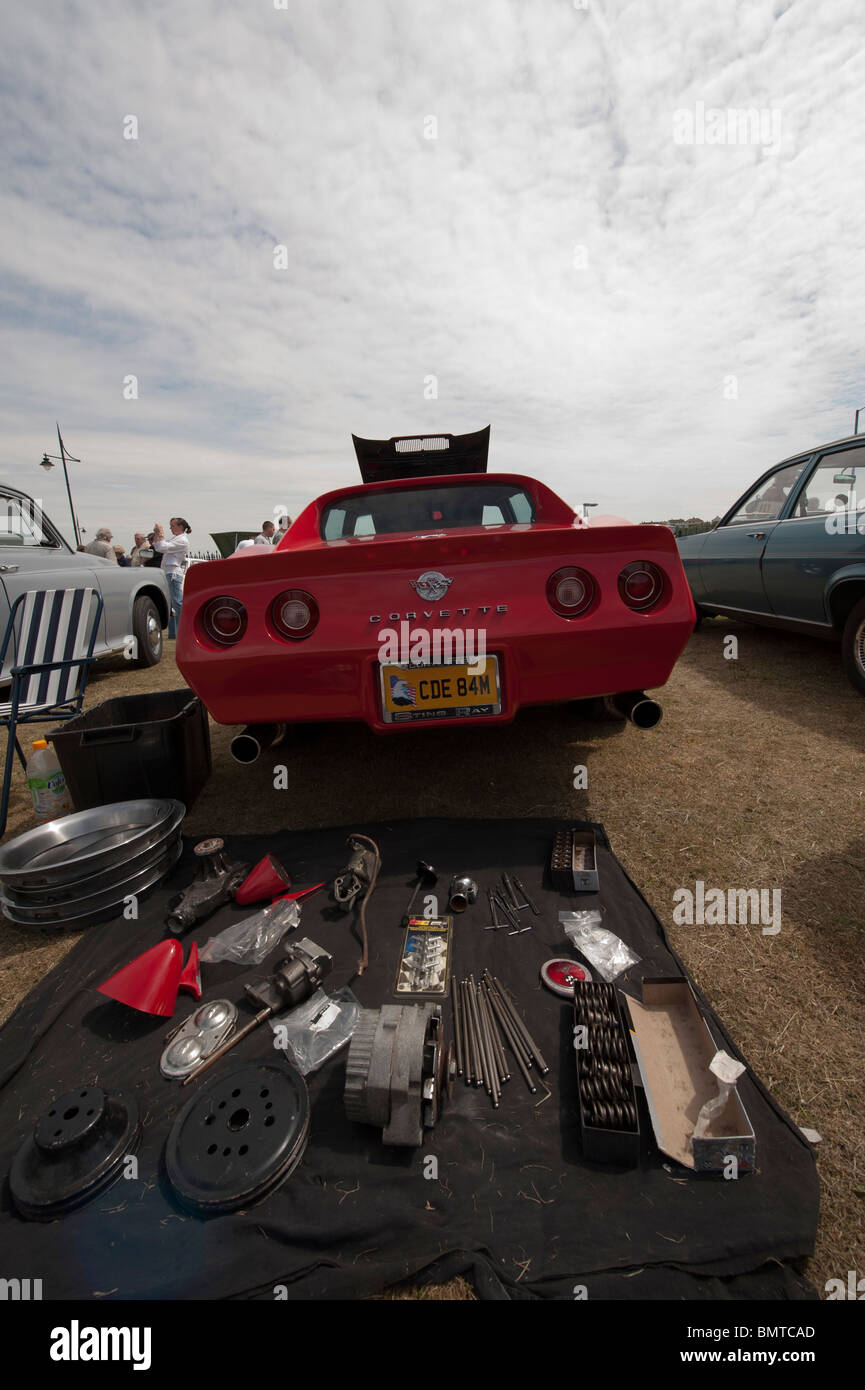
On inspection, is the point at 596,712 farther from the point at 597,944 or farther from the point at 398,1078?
the point at 398,1078

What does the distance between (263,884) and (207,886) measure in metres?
0.22

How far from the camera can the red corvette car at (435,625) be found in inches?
81.7

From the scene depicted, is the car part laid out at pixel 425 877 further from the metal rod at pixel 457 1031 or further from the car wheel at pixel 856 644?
the car wheel at pixel 856 644

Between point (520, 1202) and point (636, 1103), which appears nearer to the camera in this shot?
point (520, 1202)

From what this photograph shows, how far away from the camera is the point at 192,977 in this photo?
1721 millimetres

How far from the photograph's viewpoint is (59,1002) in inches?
66.7

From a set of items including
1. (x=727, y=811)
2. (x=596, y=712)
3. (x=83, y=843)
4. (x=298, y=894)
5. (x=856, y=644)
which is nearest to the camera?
(x=298, y=894)

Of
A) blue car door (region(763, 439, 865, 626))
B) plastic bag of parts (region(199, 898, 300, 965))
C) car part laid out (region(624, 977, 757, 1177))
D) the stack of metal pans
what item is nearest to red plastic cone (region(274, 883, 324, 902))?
plastic bag of parts (region(199, 898, 300, 965))

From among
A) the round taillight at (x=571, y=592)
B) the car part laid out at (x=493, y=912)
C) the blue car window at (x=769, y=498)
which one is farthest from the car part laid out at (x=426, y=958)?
the blue car window at (x=769, y=498)

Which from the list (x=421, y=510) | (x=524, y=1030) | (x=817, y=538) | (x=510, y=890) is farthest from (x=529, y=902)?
(x=817, y=538)
